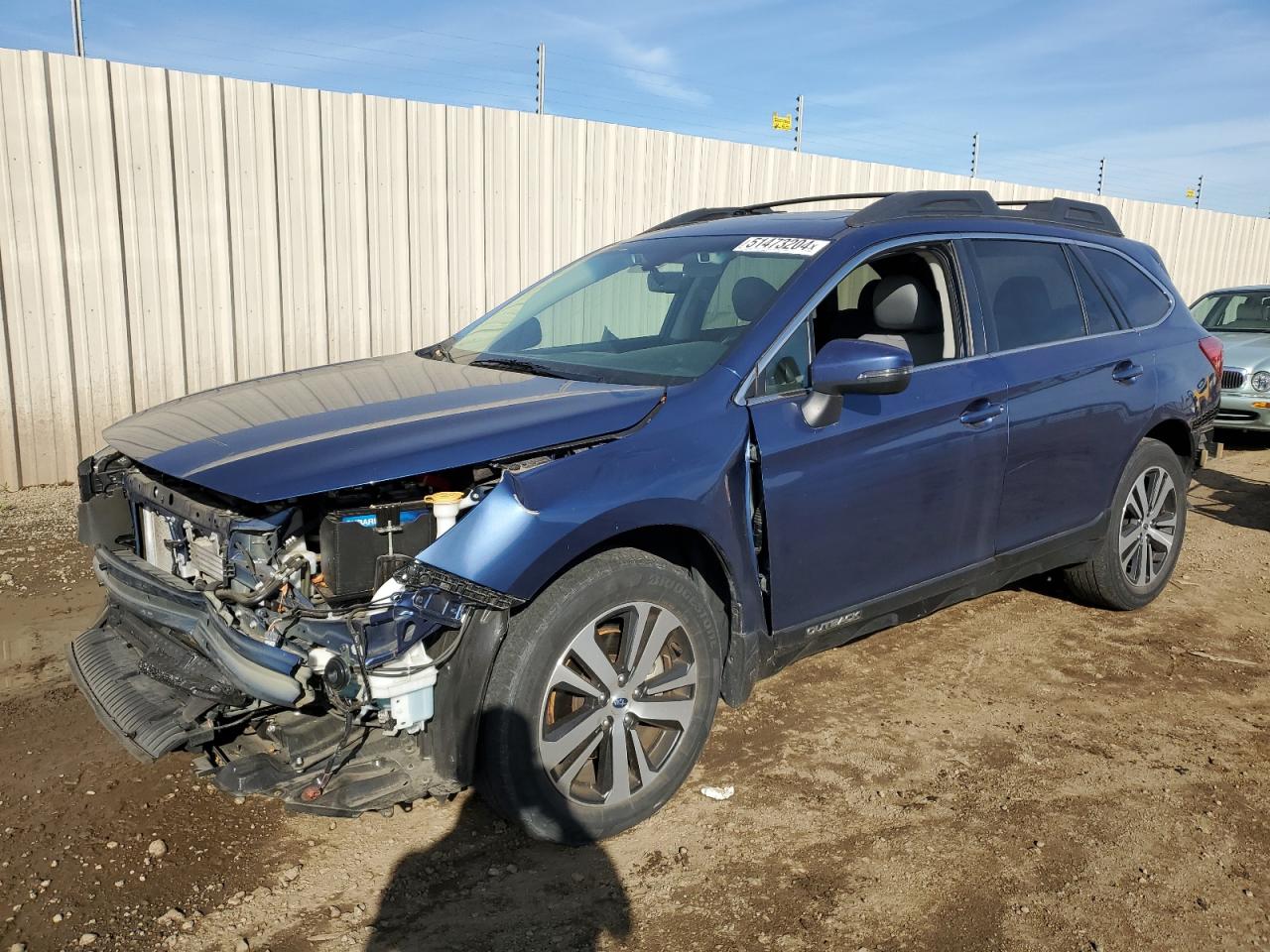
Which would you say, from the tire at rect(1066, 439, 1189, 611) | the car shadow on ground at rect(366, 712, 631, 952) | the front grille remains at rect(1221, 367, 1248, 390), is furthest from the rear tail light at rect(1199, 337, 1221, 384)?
the front grille remains at rect(1221, 367, 1248, 390)

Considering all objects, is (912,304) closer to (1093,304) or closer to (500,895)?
(1093,304)

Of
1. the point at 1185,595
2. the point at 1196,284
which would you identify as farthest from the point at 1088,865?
the point at 1196,284

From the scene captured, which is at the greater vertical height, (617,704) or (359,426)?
(359,426)

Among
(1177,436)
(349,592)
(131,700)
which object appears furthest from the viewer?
(1177,436)

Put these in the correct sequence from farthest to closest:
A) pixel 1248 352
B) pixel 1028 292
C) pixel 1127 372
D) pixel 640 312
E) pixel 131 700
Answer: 1. pixel 1248 352
2. pixel 1127 372
3. pixel 1028 292
4. pixel 640 312
5. pixel 131 700

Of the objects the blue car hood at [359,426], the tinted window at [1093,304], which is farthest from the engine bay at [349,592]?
the tinted window at [1093,304]

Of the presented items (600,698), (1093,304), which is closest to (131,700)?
(600,698)

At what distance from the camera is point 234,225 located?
7473 mm

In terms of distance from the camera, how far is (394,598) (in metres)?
2.56

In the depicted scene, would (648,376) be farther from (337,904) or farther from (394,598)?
(337,904)

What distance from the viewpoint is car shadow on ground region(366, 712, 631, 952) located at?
8.52ft

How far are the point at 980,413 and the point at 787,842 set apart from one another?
1.78 metres

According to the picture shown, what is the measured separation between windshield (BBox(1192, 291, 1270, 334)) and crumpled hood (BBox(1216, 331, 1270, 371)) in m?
0.41

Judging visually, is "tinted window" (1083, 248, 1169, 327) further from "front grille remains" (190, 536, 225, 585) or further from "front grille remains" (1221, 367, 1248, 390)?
"front grille remains" (1221, 367, 1248, 390)
